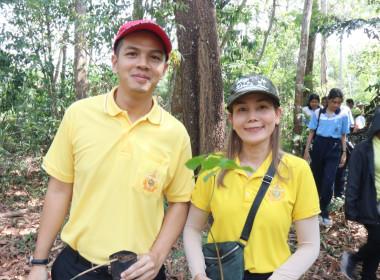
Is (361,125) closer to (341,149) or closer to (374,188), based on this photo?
(341,149)

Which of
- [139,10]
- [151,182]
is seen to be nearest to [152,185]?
[151,182]

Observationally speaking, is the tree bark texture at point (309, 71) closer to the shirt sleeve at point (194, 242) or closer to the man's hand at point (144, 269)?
the shirt sleeve at point (194, 242)

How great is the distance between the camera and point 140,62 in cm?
179

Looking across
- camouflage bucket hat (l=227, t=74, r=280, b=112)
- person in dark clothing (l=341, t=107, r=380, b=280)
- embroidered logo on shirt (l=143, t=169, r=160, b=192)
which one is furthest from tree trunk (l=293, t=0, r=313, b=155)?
embroidered logo on shirt (l=143, t=169, r=160, b=192)

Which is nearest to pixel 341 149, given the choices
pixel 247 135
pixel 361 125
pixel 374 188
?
pixel 361 125

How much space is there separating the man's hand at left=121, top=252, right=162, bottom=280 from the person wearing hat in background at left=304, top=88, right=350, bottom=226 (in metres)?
4.19

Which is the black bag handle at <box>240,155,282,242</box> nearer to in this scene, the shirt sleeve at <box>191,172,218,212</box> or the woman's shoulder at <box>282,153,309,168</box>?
the woman's shoulder at <box>282,153,309,168</box>

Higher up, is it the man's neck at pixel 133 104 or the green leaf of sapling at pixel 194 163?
the man's neck at pixel 133 104

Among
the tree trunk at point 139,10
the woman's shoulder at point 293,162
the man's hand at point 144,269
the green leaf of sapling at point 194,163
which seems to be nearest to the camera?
the green leaf of sapling at point 194,163

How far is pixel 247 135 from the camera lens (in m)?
1.83

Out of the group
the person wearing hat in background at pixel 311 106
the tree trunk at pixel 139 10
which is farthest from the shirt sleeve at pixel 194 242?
the person wearing hat in background at pixel 311 106

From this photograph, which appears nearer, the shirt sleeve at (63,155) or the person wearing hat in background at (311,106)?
the shirt sleeve at (63,155)

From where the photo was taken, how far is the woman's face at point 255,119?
1819mm

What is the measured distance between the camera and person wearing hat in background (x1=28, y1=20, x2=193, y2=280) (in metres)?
→ 1.71
